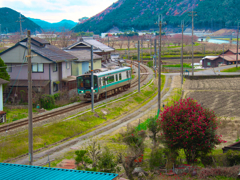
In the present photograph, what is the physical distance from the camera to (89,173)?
342 inches

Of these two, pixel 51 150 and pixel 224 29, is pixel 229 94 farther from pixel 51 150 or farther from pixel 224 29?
pixel 224 29

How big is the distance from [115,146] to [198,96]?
63.9 ft

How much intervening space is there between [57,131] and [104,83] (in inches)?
435

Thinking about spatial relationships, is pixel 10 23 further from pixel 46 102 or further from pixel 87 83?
pixel 46 102

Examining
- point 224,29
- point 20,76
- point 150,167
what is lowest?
point 150,167

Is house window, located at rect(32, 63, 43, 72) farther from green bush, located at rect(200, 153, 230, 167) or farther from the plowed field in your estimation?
green bush, located at rect(200, 153, 230, 167)

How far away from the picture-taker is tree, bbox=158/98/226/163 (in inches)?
533

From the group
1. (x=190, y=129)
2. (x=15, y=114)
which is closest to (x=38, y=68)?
(x=15, y=114)

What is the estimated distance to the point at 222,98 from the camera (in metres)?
32.7

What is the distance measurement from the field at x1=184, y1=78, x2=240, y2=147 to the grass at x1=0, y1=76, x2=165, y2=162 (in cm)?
802

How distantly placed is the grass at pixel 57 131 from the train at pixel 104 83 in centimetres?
212

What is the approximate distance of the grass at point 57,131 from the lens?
51.5 feet

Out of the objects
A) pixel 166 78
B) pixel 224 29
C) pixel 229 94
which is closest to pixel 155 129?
pixel 229 94

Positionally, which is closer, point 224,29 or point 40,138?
point 40,138
